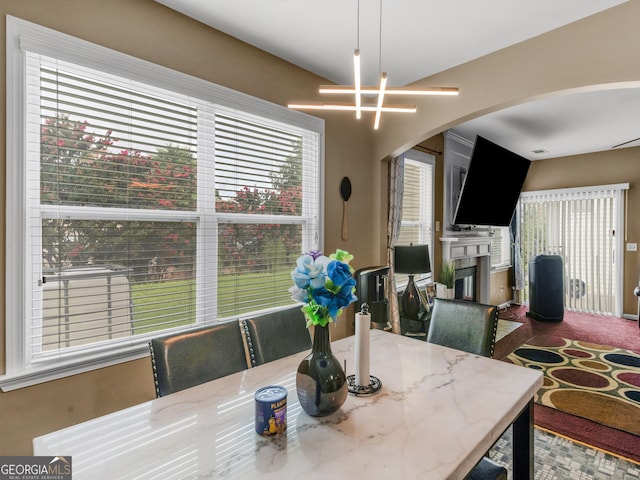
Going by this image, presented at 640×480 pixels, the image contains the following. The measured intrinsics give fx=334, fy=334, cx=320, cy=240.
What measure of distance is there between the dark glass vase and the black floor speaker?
204 inches

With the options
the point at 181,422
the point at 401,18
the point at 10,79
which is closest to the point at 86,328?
the point at 181,422

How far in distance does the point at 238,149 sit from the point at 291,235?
805 mm

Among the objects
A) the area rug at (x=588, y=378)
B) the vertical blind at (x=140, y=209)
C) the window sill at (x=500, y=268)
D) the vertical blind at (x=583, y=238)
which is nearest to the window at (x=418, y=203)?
the area rug at (x=588, y=378)

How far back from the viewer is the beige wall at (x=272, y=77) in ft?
5.35

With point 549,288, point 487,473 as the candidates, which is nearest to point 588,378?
point 549,288

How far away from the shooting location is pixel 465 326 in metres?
1.86

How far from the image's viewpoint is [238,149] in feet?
7.86

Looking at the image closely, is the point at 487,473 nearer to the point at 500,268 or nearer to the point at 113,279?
the point at 113,279

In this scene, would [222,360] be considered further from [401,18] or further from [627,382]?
[627,382]

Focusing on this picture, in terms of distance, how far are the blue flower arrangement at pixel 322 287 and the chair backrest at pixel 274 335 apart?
2.37ft

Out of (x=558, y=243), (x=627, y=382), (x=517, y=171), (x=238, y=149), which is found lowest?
(x=627, y=382)

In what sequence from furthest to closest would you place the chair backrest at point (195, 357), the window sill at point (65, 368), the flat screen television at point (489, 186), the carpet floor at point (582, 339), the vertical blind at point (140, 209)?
the flat screen television at point (489, 186) < the carpet floor at point (582, 339) < the vertical blind at point (140, 209) < the window sill at point (65, 368) < the chair backrest at point (195, 357)

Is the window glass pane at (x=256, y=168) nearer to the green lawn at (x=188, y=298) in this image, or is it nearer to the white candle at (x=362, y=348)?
the green lawn at (x=188, y=298)

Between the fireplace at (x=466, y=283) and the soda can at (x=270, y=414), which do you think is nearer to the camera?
the soda can at (x=270, y=414)
